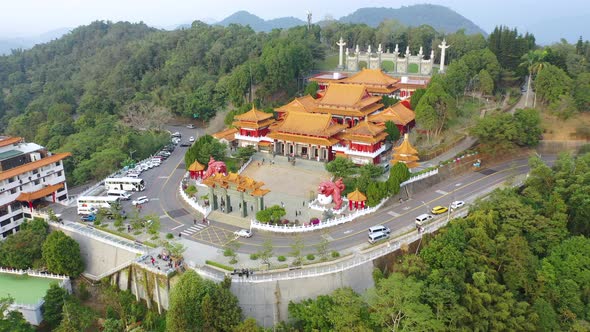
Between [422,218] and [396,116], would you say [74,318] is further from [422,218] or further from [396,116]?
[396,116]

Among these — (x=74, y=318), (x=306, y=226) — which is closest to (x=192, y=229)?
(x=306, y=226)

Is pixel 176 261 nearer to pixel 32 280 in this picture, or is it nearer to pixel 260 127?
pixel 32 280

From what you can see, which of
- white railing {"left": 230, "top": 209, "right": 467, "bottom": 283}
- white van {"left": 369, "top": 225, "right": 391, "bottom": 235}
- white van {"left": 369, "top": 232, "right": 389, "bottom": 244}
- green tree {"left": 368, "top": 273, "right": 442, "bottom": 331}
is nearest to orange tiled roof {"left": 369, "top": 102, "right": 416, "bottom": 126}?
white railing {"left": 230, "top": 209, "right": 467, "bottom": 283}

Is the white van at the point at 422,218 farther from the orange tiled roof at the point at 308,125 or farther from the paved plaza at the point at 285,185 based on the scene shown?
the orange tiled roof at the point at 308,125

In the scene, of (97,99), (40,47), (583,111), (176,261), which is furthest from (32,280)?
(40,47)

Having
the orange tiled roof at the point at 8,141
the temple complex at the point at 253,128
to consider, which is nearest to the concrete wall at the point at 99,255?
the orange tiled roof at the point at 8,141

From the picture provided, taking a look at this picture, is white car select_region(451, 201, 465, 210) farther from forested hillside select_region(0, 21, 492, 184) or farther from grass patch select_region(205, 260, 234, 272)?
forested hillside select_region(0, 21, 492, 184)
